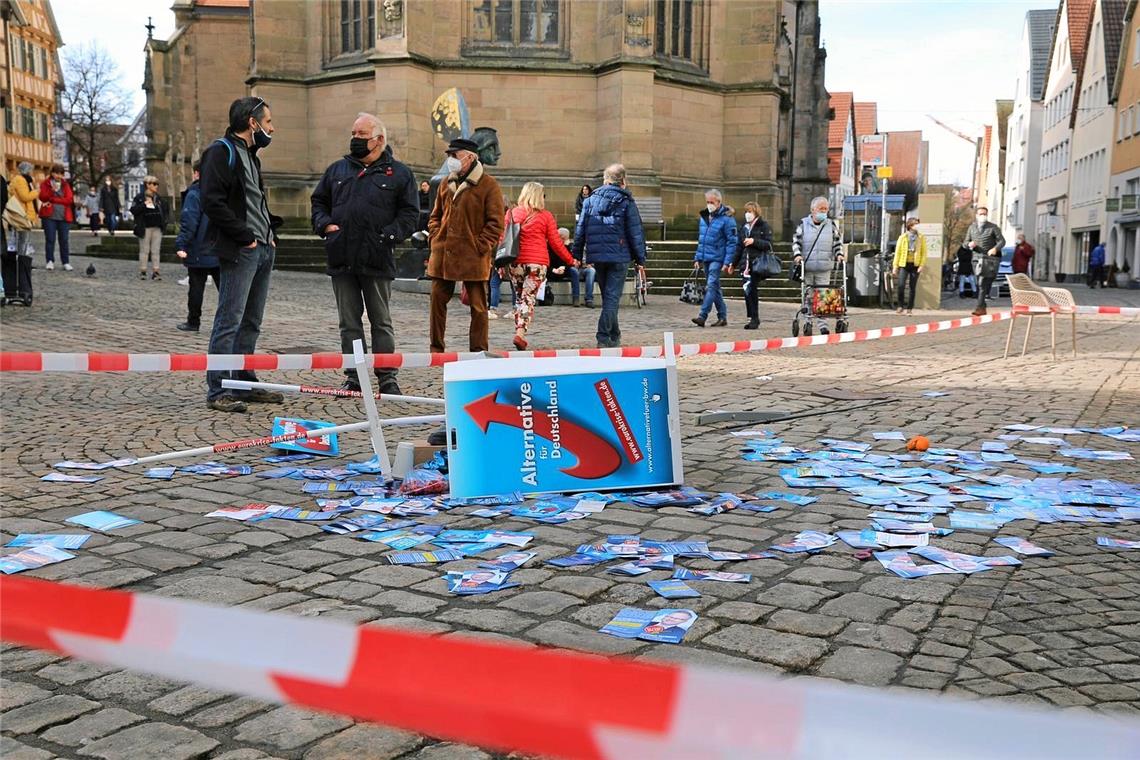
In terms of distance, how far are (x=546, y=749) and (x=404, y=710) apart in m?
0.17

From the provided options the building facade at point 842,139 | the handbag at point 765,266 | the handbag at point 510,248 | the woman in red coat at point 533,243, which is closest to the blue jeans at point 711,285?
the handbag at point 765,266

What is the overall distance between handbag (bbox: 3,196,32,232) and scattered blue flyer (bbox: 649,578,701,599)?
12.2 meters

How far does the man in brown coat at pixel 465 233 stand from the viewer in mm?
9102

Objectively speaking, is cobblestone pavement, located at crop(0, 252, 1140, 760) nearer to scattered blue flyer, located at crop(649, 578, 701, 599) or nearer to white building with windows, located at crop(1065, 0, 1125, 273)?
scattered blue flyer, located at crop(649, 578, 701, 599)

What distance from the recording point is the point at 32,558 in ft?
14.0

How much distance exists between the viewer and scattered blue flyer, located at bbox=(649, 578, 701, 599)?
12.7 feet

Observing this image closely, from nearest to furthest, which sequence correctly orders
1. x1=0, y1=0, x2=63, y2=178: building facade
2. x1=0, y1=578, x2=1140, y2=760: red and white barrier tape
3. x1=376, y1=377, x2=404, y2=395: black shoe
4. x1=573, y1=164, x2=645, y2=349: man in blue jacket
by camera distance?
x1=0, y1=578, x2=1140, y2=760: red and white barrier tape, x1=376, y1=377, x2=404, y2=395: black shoe, x1=573, y1=164, x2=645, y2=349: man in blue jacket, x1=0, y1=0, x2=63, y2=178: building facade

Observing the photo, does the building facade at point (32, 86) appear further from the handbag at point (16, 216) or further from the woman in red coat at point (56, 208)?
the handbag at point (16, 216)

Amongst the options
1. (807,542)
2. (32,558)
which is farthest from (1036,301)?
(32,558)

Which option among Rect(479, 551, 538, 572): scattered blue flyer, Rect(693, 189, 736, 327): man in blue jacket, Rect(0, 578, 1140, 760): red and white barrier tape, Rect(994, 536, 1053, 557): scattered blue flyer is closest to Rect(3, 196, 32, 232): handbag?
Rect(693, 189, 736, 327): man in blue jacket

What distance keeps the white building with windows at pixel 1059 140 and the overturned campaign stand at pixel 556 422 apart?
61.0 m

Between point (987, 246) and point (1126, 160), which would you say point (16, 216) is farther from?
point (1126, 160)

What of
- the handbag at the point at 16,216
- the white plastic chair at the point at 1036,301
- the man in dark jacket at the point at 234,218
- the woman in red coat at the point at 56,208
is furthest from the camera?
the woman in red coat at the point at 56,208

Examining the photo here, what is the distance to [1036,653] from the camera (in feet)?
11.0
